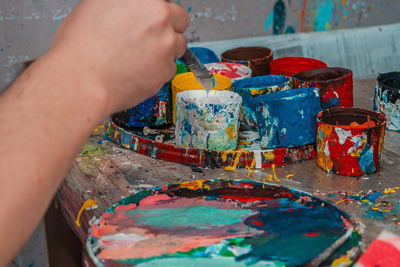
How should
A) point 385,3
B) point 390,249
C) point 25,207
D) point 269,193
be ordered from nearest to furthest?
point 25,207
point 390,249
point 269,193
point 385,3

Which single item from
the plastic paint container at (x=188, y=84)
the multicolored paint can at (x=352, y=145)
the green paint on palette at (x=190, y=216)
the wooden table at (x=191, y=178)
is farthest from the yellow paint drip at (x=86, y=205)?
the multicolored paint can at (x=352, y=145)

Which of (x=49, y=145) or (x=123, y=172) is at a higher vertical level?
(x=49, y=145)

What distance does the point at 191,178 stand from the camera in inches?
33.8

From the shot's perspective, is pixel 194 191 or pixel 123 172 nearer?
pixel 194 191

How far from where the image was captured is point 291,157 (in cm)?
90

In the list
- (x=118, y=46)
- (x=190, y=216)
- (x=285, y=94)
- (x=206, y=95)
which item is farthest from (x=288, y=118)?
(x=118, y=46)

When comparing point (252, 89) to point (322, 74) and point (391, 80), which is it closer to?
point (322, 74)

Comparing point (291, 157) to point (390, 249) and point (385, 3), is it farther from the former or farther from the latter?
point (385, 3)

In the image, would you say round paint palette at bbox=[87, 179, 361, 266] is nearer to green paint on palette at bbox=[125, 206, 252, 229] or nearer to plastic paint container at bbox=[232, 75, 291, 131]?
green paint on palette at bbox=[125, 206, 252, 229]

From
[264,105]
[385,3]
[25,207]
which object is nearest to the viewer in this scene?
[25,207]

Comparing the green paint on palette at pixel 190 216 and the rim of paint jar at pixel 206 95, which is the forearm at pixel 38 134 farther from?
the rim of paint jar at pixel 206 95

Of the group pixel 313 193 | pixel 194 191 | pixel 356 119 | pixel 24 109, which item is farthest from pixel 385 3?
pixel 24 109

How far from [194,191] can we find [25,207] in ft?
1.14

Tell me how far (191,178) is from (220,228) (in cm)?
23
